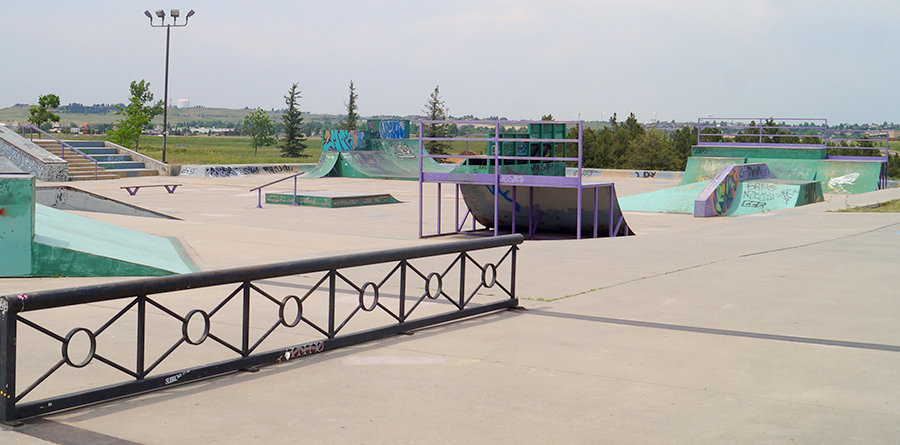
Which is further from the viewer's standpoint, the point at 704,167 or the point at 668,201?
the point at 704,167

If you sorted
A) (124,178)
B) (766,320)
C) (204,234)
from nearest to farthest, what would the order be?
(766,320) < (204,234) < (124,178)

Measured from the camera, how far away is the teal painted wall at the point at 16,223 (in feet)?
29.7

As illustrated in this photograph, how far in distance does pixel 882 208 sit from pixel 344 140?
33902mm

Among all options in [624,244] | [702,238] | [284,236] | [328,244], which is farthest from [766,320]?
[284,236]

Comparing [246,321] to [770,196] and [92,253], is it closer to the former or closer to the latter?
[92,253]

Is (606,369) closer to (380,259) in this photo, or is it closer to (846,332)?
(380,259)

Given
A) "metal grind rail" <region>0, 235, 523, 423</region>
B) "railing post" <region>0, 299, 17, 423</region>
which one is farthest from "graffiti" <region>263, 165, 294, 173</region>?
"railing post" <region>0, 299, 17, 423</region>

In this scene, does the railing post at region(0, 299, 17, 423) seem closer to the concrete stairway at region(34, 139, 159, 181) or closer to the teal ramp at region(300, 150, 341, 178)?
the concrete stairway at region(34, 139, 159, 181)

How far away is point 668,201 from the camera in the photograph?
25.1 m

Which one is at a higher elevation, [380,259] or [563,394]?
[380,259]

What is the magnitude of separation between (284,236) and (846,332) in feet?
36.0

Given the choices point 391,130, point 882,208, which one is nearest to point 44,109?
point 391,130

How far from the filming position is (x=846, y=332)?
22.3 ft

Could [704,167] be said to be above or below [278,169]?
above
